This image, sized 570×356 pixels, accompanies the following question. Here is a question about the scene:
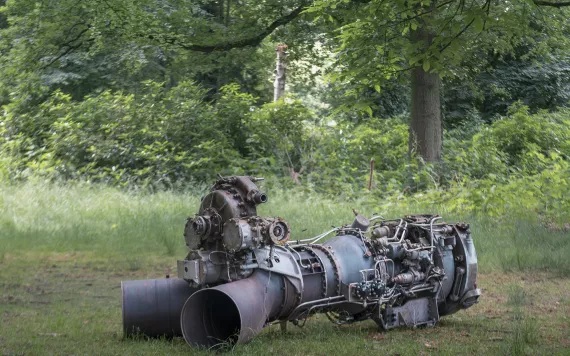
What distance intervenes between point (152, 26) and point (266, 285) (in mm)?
12649

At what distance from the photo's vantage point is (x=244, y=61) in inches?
849

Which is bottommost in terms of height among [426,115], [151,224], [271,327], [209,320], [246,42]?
[271,327]

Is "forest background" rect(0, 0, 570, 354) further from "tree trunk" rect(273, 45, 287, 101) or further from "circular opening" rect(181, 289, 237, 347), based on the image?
"circular opening" rect(181, 289, 237, 347)

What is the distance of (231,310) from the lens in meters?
6.93

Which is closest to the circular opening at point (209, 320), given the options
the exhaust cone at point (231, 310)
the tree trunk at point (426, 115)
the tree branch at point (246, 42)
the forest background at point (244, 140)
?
the exhaust cone at point (231, 310)

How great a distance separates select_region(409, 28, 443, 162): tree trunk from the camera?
1866cm

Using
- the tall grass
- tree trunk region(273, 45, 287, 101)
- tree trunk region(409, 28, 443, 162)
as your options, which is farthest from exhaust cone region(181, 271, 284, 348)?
tree trunk region(273, 45, 287, 101)

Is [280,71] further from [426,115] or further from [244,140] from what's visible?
[426,115]

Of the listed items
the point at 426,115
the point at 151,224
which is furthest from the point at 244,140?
the point at 151,224

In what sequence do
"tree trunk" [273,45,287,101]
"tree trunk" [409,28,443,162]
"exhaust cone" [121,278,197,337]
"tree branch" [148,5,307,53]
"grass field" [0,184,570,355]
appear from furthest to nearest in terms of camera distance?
"tree trunk" [273,45,287,101], "tree branch" [148,5,307,53], "tree trunk" [409,28,443,162], "exhaust cone" [121,278,197,337], "grass field" [0,184,570,355]

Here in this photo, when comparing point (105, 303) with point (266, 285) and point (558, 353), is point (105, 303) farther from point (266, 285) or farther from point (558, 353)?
point (558, 353)

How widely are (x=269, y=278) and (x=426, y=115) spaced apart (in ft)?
42.0

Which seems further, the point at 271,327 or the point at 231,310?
the point at 271,327

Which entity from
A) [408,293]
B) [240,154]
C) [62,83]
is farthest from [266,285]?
[62,83]
